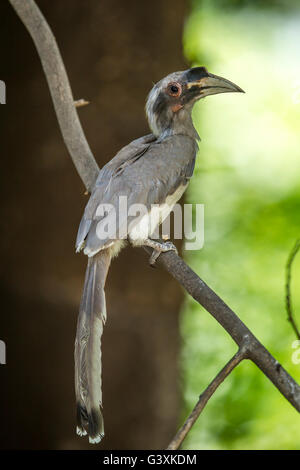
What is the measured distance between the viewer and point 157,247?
1.88 m

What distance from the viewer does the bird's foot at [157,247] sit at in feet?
6.11

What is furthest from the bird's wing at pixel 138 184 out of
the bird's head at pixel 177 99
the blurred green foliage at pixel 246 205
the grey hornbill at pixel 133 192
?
the blurred green foliage at pixel 246 205

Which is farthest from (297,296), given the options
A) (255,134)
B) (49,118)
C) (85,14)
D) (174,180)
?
(85,14)

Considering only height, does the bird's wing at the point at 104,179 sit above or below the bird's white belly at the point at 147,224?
above

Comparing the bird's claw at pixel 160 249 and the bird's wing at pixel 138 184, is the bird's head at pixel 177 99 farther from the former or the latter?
the bird's claw at pixel 160 249

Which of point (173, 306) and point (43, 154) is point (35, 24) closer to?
point (43, 154)

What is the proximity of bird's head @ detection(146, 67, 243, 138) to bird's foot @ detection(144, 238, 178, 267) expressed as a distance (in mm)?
519

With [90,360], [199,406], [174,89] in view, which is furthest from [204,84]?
[199,406]

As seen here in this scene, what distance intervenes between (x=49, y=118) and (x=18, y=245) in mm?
600

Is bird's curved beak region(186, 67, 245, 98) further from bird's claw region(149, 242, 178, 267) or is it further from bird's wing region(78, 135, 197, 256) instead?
bird's claw region(149, 242, 178, 267)

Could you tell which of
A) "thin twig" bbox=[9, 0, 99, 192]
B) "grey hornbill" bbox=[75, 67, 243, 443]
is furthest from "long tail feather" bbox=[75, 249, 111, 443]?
"thin twig" bbox=[9, 0, 99, 192]

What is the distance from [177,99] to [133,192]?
493mm

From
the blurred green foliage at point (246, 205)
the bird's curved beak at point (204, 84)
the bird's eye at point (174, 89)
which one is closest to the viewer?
the bird's curved beak at point (204, 84)

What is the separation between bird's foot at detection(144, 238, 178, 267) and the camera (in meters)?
1.86
